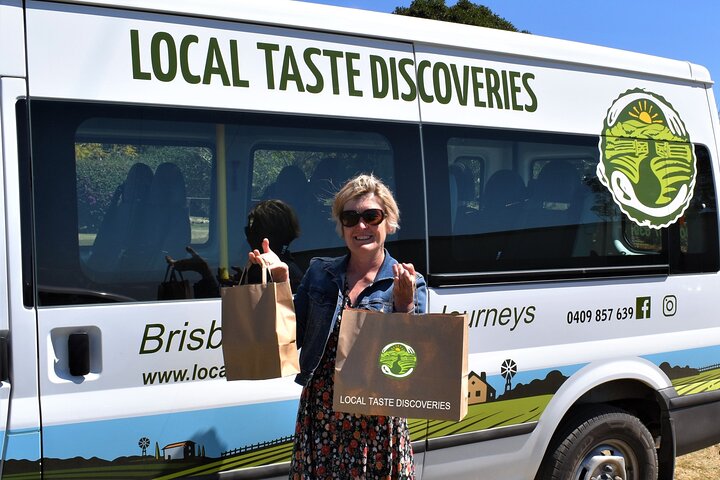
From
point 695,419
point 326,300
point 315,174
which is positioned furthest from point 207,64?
point 695,419

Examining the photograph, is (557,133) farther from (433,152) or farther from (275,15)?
(275,15)

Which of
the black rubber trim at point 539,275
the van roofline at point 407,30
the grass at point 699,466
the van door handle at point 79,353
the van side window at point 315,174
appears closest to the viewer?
the van door handle at point 79,353

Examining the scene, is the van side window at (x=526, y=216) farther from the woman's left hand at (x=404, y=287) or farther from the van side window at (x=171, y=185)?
the woman's left hand at (x=404, y=287)

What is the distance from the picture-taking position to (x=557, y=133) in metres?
3.55

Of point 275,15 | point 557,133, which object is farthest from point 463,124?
point 275,15

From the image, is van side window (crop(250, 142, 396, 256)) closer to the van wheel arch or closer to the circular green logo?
the circular green logo

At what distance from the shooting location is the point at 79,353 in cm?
245

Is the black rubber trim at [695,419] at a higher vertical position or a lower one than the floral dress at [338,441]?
lower

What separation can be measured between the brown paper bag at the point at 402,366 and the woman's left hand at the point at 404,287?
138 mm

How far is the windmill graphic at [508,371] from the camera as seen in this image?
10.9 ft

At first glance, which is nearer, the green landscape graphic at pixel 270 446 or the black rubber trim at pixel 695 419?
the green landscape graphic at pixel 270 446

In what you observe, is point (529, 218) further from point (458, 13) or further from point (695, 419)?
point (458, 13)

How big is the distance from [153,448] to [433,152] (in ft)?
5.40

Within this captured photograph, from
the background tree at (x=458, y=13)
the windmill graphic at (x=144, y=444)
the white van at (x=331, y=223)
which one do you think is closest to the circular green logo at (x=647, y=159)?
the white van at (x=331, y=223)
